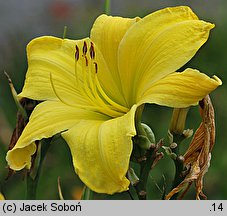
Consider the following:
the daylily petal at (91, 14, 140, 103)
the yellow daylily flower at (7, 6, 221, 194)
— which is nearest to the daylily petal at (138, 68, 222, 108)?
the yellow daylily flower at (7, 6, 221, 194)

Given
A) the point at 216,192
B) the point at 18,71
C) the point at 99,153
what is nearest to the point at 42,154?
the point at 99,153

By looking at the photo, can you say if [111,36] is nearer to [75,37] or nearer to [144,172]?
[144,172]

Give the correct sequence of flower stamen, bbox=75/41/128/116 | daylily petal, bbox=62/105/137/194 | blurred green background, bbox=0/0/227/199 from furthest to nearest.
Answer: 1. blurred green background, bbox=0/0/227/199
2. flower stamen, bbox=75/41/128/116
3. daylily petal, bbox=62/105/137/194

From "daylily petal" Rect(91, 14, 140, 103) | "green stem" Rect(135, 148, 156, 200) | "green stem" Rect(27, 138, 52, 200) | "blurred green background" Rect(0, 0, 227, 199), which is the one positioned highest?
"daylily petal" Rect(91, 14, 140, 103)

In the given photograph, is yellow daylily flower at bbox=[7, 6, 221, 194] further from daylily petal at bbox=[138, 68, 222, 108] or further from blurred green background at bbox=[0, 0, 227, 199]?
blurred green background at bbox=[0, 0, 227, 199]

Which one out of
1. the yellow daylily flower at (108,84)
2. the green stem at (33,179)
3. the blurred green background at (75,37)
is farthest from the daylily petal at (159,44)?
the blurred green background at (75,37)

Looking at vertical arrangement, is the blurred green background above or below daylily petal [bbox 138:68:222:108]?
below
